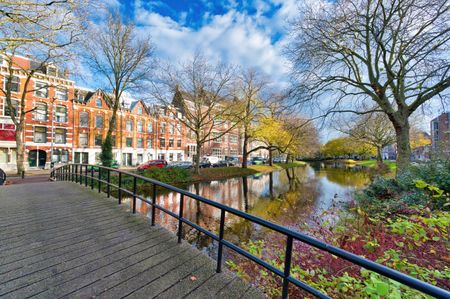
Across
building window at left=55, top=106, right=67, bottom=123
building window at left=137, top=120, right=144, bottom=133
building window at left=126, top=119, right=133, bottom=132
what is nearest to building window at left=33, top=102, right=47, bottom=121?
building window at left=55, top=106, right=67, bottom=123

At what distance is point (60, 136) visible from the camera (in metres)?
24.7

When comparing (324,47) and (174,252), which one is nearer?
(174,252)

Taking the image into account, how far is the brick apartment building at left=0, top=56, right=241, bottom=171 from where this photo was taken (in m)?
21.0

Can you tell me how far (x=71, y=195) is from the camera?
5.95 m

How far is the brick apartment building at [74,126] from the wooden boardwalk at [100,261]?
45.7 feet

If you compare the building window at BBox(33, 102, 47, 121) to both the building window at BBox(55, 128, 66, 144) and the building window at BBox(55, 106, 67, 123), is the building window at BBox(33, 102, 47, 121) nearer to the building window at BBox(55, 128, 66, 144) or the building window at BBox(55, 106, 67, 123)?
the building window at BBox(55, 106, 67, 123)

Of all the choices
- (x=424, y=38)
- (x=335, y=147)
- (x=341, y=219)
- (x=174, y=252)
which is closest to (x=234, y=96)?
(x=424, y=38)

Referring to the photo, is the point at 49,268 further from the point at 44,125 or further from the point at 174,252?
the point at 44,125

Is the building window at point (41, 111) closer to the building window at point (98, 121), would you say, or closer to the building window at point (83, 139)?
the building window at point (83, 139)

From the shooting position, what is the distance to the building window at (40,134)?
894 inches

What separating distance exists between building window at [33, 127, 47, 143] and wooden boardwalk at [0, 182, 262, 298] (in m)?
25.2

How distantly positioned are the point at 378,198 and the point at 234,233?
512 centimetres

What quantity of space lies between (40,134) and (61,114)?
3.28 m

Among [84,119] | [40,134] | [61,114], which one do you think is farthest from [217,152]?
[40,134]
